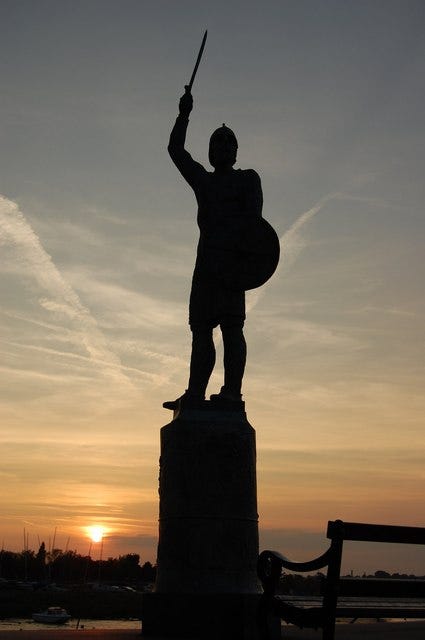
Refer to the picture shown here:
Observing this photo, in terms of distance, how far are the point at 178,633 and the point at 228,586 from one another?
65cm

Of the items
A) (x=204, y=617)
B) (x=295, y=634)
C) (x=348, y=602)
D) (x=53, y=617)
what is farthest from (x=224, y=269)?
(x=53, y=617)

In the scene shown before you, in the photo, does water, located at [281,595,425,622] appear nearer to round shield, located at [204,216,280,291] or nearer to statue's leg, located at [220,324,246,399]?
statue's leg, located at [220,324,246,399]

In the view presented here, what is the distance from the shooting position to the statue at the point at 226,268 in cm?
1042

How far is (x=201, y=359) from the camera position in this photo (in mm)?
10477

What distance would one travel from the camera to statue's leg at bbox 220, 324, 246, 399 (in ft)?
34.1

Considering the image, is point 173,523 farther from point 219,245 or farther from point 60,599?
point 60,599

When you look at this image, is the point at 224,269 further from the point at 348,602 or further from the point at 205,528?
the point at 348,602

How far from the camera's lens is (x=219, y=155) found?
10.8 meters

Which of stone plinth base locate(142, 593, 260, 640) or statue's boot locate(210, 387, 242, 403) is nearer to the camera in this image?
stone plinth base locate(142, 593, 260, 640)

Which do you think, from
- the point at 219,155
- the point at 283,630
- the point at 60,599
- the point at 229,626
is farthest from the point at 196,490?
the point at 60,599

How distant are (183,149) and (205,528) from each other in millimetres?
4188

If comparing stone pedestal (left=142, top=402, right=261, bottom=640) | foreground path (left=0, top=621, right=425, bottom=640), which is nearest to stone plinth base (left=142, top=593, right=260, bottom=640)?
stone pedestal (left=142, top=402, right=261, bottom=640)

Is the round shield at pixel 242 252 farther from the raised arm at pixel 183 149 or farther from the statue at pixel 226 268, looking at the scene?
the raised arm at pixel 183 149

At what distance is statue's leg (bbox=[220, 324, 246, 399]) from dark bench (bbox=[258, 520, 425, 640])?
3.91 m
